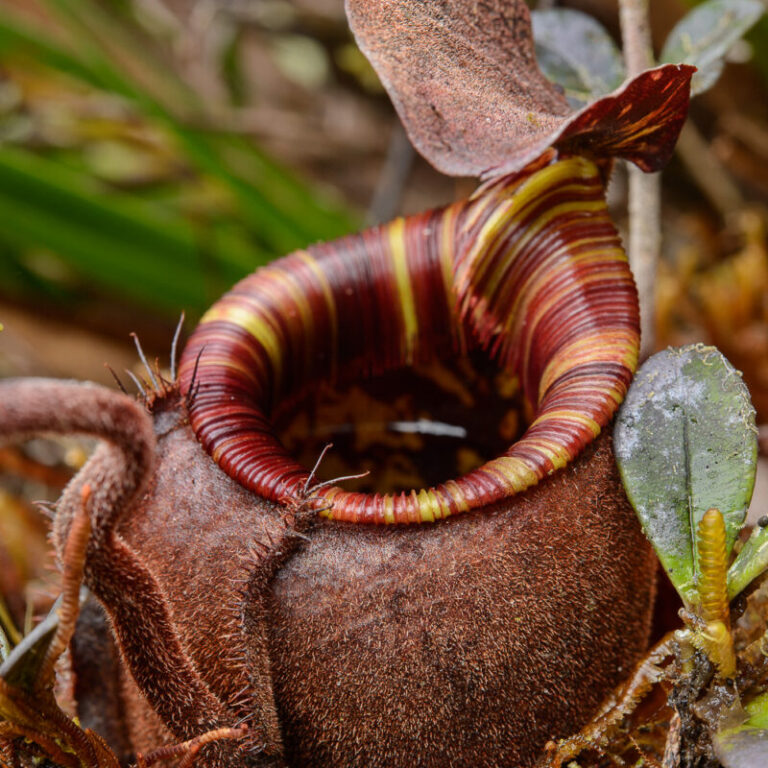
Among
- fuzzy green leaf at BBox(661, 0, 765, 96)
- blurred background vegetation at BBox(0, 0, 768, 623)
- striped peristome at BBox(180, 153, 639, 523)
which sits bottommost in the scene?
blurred background vegetation at BBox(0, 0, 768, 623)

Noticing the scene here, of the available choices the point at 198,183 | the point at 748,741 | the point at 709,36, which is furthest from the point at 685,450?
the point at 198,183

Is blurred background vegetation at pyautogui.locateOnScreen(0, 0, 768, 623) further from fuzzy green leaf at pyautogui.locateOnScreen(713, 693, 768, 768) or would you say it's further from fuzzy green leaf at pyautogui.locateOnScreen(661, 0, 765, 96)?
fuzzy green leaf at pyautogui.locateOnScreen(713, 693, 768, 768)

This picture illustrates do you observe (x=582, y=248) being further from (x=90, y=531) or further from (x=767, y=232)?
(x=767, y=232)

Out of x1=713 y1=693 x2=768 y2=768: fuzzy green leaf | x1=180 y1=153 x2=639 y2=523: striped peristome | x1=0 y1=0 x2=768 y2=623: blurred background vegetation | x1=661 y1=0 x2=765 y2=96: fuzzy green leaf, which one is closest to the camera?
x1=713 y1=693 x2=768 y2=768: fuzzy green leaf

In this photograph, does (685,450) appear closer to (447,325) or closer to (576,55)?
(447,325)

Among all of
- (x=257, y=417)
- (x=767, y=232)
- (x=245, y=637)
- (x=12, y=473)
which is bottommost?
(x=12, y=473)

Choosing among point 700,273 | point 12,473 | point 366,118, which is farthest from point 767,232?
point 12,473

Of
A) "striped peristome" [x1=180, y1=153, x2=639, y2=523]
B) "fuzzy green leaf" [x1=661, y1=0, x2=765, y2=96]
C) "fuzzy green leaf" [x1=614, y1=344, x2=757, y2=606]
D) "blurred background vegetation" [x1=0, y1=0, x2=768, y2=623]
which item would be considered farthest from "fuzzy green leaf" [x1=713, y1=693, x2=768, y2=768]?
"blurred background vegetation" [x1=0, y1=0, x2=768, y2=623]
